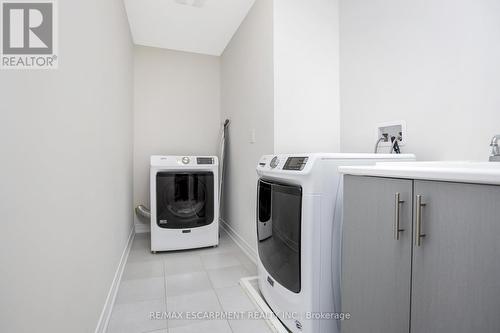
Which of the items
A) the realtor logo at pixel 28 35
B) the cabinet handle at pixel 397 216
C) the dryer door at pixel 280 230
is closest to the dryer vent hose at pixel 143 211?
the dryer door at pixel 280 230

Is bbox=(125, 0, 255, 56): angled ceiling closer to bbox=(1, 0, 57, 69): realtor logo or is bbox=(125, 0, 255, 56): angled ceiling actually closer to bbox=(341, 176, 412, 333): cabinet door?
bbox=(1, 0, 57, 69): realtor logo

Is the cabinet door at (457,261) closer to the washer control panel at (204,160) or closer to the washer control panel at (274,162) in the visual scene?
the washer control panel at (274,162)

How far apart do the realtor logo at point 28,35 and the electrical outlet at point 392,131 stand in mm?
1783

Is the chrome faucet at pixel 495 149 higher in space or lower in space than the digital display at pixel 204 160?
higher

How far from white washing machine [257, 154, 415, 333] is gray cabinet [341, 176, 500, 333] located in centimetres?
16

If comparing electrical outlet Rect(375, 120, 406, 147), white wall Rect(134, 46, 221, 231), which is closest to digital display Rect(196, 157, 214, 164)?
white wall Rect(134, 46, 221, 231)

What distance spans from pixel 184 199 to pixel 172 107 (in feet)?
4.58

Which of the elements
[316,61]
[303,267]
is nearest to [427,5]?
[316,61]

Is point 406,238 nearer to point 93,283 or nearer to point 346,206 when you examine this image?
point 346,206

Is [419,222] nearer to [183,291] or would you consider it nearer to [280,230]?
[280,230]

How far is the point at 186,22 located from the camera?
265 cm

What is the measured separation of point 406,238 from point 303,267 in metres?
0.57

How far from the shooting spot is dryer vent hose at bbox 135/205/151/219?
2.96 metres

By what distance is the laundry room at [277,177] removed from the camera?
0.65 meters
